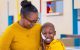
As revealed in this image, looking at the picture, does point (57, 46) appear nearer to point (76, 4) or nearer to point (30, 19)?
point (30, 19)

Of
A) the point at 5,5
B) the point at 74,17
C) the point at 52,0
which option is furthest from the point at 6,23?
the point at 74,17

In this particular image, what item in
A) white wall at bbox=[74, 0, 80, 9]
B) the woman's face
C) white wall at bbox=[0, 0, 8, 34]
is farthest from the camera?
white wall at bbox=[0, 0, 8, 34]

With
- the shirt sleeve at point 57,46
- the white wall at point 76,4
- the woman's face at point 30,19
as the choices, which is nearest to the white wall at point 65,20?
the white wall at point 76,4

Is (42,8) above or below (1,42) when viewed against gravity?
above


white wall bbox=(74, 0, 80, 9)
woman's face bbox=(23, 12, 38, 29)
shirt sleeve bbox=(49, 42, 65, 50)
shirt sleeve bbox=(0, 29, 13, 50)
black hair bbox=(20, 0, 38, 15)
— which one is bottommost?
shirt sleeve bbox=(49, 42, 65, 50)

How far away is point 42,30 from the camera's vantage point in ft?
5.22

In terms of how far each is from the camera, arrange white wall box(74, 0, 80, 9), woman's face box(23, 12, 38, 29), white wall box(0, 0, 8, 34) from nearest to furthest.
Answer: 1. woman's face box(23, 12, 38, 29)
2. white wall box(74, 0, 80, 9)
3. white wall box(0, 0, 8, 34)

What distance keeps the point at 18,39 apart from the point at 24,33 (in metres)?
0.06

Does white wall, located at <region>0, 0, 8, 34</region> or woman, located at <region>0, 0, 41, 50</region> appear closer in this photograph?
woman, located at <region>0, 0, 41, 50</region>

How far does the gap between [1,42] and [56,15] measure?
174 cm

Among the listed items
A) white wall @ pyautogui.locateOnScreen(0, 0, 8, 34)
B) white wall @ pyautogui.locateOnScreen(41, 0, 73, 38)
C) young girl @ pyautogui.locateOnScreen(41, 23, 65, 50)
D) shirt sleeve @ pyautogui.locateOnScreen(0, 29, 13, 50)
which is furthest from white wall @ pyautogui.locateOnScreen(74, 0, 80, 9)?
shirt sleeve @ pyautogui.locateOnScreen(0, 29, 13, 50)

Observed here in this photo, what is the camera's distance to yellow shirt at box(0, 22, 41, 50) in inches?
59.6

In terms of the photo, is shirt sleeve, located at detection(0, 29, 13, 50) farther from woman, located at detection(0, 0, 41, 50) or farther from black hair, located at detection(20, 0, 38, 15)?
black hair, located at detection(20, 0, 38, 15)

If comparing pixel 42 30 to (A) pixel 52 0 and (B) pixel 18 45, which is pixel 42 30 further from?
(A) pixel 52 0
